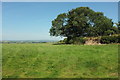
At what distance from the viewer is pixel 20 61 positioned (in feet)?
38.5

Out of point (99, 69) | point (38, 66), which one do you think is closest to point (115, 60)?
point (99, 69)

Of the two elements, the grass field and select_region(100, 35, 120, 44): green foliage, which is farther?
select_region(100, 35, 120, 44): green foliage

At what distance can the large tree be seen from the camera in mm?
36438

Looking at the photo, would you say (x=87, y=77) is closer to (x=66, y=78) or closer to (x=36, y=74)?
(x=66, y=78)

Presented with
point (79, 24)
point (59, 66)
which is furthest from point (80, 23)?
point (59, 66)

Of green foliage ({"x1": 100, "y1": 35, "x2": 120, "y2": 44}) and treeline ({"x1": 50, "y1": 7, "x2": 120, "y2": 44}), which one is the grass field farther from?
treeline ({"x1": 50, "y1": 7, "x2": 120, "y2": 44})

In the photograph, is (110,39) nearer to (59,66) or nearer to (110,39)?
(110,39)

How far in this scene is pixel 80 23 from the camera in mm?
36094

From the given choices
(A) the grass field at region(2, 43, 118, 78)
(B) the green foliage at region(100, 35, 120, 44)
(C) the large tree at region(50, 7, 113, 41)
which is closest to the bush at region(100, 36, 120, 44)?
(B) the green foliage at region(100, 35, 120, 44)

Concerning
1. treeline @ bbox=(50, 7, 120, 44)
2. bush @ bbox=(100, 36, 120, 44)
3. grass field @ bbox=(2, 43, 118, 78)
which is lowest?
grass field @ bbox=(2, 43, 118, 78)

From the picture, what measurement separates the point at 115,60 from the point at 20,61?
6173 millimetres

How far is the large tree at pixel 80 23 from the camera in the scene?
36.4m

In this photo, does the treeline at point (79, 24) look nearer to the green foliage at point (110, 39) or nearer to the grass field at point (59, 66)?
the green foliage at point (110, 39)

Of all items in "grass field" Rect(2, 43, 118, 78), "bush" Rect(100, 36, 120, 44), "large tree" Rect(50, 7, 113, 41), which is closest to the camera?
"grass field" Rect(2, 43, 118, 78)
